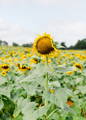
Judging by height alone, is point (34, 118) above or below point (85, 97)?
above

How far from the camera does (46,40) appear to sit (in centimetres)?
175

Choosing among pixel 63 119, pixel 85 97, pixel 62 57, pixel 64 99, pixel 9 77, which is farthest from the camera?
pixel 62 57

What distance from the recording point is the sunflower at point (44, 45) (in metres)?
1.74

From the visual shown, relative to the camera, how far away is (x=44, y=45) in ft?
5.70

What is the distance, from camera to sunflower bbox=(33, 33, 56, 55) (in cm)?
174

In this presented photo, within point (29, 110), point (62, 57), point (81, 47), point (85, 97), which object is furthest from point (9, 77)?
point (81, 47)

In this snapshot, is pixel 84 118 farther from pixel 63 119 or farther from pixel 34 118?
pixel 34 118

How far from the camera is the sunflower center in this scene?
1.74 meters

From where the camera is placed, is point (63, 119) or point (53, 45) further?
point (63, 119)

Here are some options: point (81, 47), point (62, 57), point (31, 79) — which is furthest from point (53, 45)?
point (81, 47)

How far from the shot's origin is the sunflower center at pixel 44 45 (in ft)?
5.70

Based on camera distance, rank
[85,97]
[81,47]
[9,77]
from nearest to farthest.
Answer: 1. [9,77]
2. [85,97]
3. [81,47]

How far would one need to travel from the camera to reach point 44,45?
1.74 m

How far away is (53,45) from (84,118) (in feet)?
4.86
